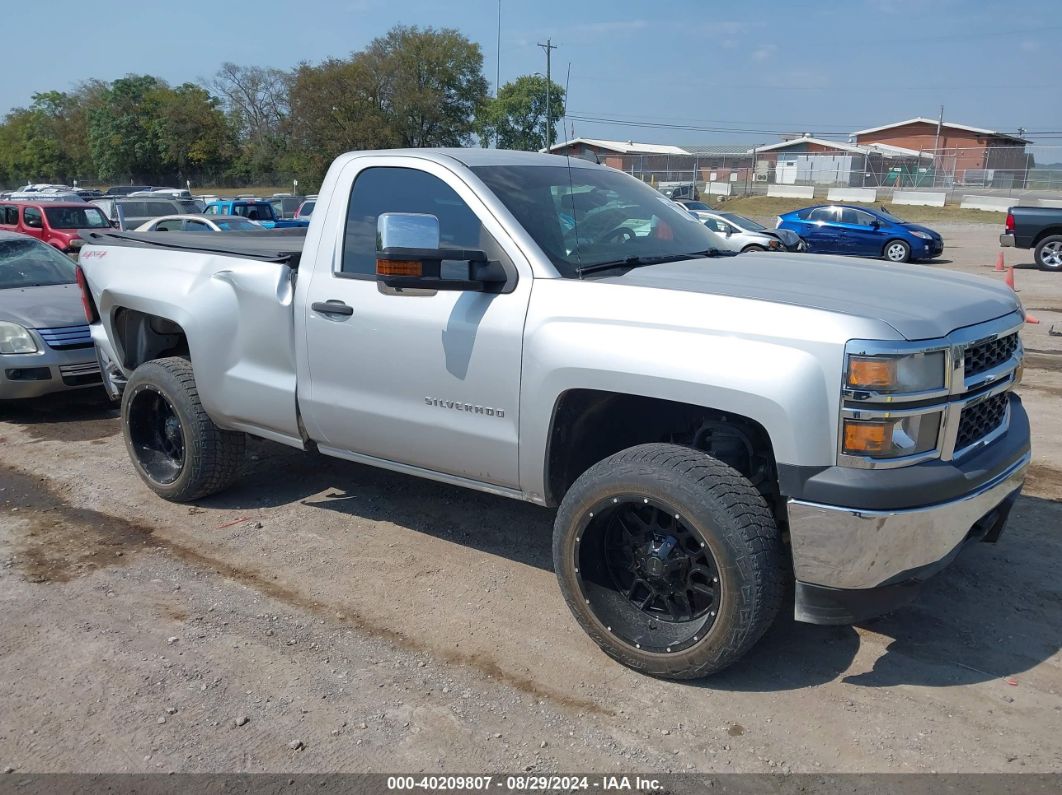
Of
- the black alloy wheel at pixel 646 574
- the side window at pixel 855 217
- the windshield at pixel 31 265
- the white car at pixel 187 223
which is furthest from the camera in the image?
the side window at pixel 855 217

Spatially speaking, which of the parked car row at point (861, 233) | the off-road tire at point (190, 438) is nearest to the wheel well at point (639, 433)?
the off-road tire at point (190, 438)

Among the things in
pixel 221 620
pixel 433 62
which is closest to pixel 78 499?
pixel 221 620

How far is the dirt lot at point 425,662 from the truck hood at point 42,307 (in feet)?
8.51

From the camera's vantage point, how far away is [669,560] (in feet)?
11.2

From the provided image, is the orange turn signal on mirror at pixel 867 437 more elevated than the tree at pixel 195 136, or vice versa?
the tree at pixel 195 136

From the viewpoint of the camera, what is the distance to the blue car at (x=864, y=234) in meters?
22.4

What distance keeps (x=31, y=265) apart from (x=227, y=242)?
423 cm

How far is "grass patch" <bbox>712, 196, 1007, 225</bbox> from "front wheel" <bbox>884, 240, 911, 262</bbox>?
1044 centimetres

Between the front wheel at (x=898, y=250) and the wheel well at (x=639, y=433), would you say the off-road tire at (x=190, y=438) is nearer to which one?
the wheel well at (x=639, y=433)

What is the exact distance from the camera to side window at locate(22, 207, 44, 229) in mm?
20683

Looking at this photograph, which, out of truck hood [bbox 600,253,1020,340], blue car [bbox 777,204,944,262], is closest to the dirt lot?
truck hood [bbox 600,253,1020,340]

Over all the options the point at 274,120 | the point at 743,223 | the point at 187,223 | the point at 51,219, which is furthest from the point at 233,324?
the point at 274,120

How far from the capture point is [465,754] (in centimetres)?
305

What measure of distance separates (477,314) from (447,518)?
1739 mm
